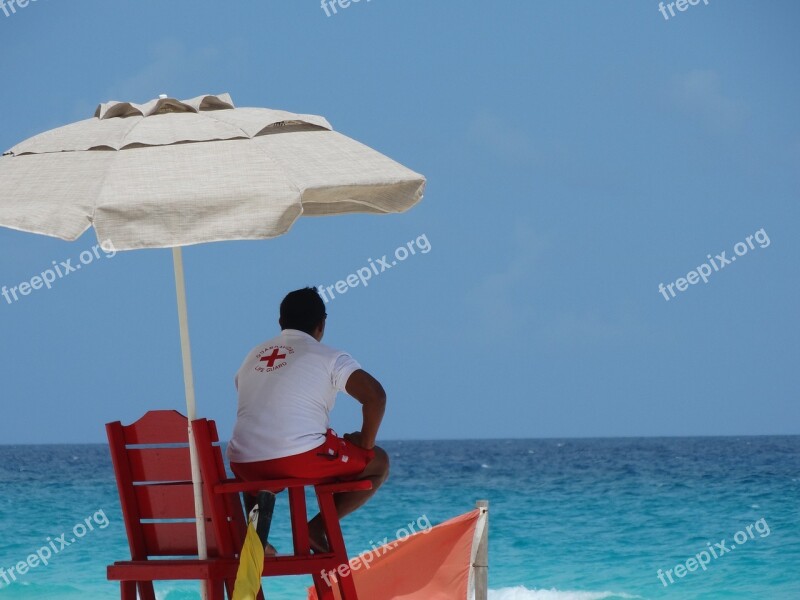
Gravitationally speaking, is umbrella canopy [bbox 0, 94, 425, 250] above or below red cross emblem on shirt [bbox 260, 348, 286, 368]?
above

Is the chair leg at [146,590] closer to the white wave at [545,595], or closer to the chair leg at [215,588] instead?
the chair leg at [215,588]

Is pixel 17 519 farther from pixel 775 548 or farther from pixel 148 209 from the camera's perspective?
pixel 148 209

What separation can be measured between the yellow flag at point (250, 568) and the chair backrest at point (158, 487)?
0.24m

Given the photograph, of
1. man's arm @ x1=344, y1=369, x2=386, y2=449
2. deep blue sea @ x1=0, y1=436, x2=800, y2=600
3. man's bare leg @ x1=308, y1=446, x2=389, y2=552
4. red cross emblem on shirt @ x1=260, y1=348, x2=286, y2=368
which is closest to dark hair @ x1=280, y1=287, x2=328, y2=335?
red cross emblem on shirt @ x1=260, y1=348, x2=286, y2=368

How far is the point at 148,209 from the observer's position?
128 inches

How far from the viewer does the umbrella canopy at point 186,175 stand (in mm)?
3248

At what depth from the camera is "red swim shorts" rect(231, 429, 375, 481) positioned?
4004 millimetres

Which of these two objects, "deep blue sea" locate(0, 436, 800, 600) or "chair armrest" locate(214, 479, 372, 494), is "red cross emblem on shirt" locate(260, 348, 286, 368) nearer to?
"chair armrest" locate(214, 479, 372, 494)

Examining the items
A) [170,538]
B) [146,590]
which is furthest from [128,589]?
[170,538]

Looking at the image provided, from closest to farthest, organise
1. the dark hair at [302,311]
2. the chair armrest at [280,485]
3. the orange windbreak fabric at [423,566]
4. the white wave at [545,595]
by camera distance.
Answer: the chair armrest at [280,485]
the dark hair at [302,311]
the orange windbreak fabric at [423,566]
the white wave at [545,595]

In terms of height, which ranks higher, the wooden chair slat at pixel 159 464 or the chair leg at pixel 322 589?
the wooden chair slat at pixel 159 464

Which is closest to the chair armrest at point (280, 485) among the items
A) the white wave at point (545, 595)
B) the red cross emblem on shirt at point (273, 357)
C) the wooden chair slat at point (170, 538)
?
the wooden chair slat at point (170, 538)

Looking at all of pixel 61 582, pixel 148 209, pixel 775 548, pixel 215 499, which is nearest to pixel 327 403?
pixel 215 499

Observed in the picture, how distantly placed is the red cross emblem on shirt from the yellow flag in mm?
650
